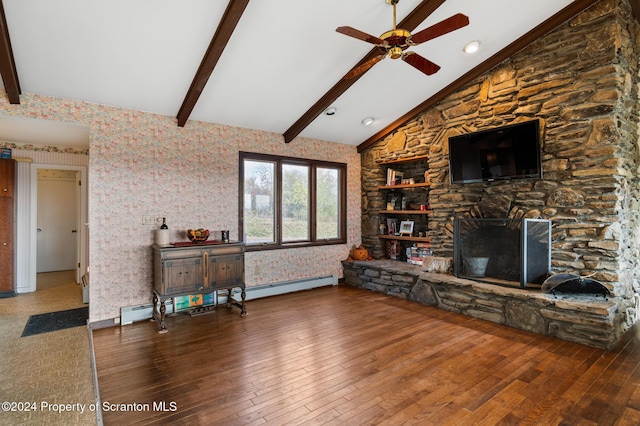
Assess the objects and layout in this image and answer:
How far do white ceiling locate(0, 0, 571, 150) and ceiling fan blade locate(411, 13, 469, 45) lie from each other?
0.83m

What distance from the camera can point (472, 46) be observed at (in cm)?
415

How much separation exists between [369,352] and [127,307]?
10.0ft

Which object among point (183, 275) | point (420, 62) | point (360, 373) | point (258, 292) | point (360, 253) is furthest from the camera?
point (360, 253)

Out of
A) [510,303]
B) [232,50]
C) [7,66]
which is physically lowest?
[510,303]

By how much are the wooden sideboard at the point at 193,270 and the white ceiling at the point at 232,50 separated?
186 cm

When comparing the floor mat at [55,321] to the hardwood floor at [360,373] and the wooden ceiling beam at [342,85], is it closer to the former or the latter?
the hardwood floor at [360,373]

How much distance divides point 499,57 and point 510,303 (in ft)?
10.5

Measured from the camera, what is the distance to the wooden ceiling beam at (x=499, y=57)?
3778 mm

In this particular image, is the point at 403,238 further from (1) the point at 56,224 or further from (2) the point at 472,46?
(1) the point at 56,224

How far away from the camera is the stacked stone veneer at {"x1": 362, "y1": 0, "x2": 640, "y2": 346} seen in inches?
141

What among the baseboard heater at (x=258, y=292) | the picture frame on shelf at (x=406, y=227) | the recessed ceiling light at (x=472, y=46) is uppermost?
the recessed ceiling light at (x=472, y=46)

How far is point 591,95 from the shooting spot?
3.69m

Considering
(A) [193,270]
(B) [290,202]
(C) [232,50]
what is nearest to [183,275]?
(A) [193,270]

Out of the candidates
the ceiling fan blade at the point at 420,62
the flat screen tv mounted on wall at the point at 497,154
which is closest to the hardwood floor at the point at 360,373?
the flat screen tv mounted on wall at the point at 497,154
